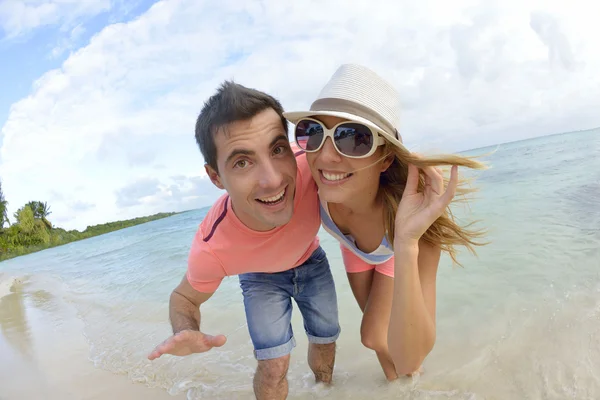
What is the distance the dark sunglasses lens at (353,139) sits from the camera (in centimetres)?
233

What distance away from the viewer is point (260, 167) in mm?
2648

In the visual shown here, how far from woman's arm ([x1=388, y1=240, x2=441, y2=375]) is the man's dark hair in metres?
1.15

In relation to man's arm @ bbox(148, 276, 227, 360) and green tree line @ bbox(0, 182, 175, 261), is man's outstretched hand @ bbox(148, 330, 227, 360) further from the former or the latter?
green tree line @ bbox(0, 182, 175, 261)

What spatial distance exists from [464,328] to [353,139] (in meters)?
2.69

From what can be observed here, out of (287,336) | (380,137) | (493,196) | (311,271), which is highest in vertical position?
(380,137)

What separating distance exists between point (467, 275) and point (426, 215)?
12.4 ft

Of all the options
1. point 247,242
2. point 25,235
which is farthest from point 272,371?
point 25,235

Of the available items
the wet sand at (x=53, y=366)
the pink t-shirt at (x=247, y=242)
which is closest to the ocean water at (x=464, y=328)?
the wet sand at (x=53, y=366)

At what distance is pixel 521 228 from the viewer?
24.3 feet

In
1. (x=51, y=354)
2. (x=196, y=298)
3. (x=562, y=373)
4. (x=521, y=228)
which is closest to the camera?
(x=562, y=373)

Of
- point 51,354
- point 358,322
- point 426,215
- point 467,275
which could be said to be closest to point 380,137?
point 426,215

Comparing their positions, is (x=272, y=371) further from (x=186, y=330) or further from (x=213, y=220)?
(x=213, y=220)

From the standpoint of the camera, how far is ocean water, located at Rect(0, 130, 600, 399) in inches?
123

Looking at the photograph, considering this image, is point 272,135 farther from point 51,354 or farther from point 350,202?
point 51,354
